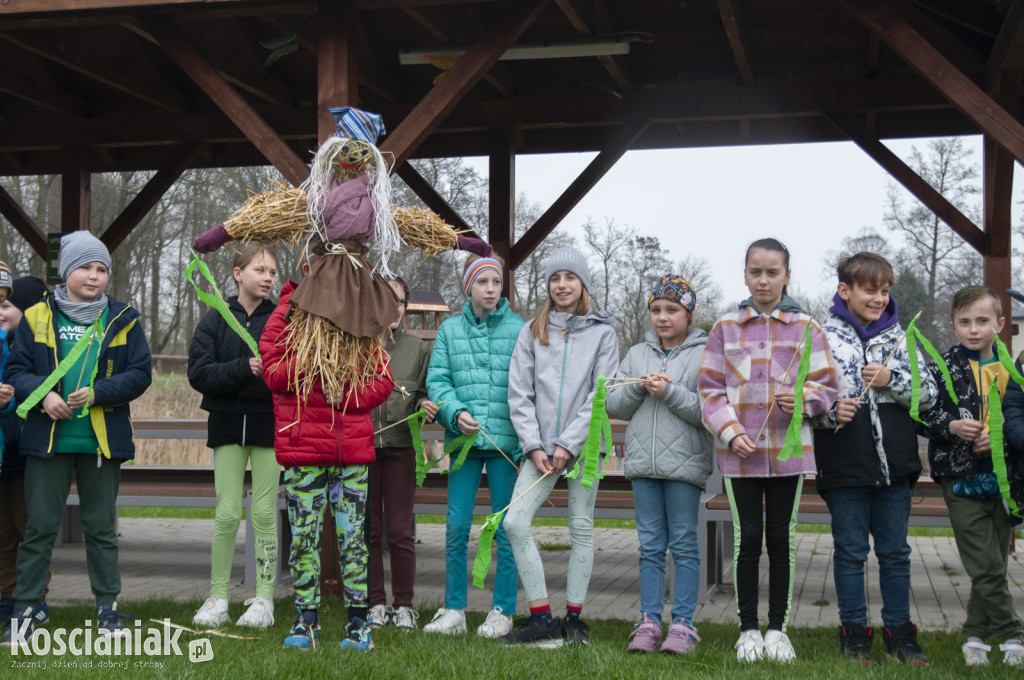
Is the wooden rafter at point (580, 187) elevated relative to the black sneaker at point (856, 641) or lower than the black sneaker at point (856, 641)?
elevated

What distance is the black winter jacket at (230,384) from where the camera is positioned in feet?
15.6

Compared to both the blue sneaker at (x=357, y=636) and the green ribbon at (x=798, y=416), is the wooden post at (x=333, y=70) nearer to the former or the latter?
the blue sneaker at (x=357, y=636)

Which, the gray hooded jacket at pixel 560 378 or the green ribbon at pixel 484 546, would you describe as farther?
the gray hooded jacket at pixel 560 378

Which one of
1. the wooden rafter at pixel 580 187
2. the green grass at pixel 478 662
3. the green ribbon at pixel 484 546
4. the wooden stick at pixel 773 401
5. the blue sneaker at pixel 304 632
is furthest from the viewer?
the wooden rafter at pixel 580 187

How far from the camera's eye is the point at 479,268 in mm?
4727

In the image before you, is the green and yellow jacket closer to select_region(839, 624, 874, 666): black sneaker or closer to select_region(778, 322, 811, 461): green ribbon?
select_region(778, 322, 811, 461): green ribbon

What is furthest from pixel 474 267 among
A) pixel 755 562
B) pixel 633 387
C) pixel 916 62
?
pixel 916 62

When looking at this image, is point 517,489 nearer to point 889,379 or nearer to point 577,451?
point 577,451

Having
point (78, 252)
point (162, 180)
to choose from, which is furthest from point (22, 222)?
point (78, 252)

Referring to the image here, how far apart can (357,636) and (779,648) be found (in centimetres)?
180

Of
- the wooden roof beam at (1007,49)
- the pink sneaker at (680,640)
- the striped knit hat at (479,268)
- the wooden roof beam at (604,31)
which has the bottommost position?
the pink sneaker at (680,640)

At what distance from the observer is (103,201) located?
2425 centimetres

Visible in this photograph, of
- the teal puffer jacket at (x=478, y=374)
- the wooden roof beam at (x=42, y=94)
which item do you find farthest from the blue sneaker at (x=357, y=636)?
the wooden roof beam at (x=42, y=94)

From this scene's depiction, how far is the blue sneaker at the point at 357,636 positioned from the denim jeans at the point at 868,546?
2.02 metres
